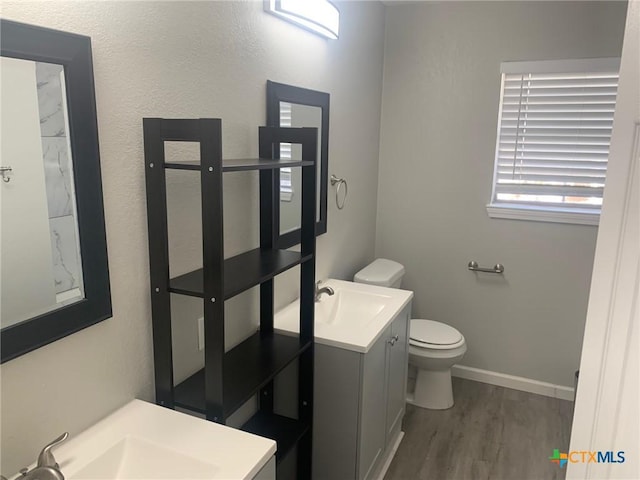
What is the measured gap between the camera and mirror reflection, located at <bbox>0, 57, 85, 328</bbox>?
1.10m

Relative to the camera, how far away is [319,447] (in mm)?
2123

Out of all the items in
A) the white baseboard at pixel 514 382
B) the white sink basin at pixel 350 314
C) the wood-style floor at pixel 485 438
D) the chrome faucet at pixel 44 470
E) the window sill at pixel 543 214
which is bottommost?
the wood-style floor at pixel 485 438

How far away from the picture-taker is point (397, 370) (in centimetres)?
249

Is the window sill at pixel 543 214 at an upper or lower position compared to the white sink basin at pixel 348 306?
upper

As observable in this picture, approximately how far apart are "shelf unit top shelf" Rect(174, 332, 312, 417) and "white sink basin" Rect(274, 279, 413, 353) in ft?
0.38

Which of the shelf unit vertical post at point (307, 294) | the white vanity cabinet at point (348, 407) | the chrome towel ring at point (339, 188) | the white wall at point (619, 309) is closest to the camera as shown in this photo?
the white wall at point (619, 309)

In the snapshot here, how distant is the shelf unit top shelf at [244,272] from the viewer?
150cm

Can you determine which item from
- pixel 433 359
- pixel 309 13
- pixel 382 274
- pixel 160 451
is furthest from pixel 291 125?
pixel 433 359

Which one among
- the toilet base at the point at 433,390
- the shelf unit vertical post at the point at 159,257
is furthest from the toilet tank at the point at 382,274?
the shelf unit vertical post at the point at 159,257

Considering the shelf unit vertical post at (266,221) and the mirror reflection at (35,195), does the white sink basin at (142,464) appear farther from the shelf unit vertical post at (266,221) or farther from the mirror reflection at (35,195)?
the shelf unit vertical post at (266,221)

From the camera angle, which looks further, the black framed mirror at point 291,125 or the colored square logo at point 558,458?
the colored square logo at point 558,458

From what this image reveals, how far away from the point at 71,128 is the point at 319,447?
1.59m

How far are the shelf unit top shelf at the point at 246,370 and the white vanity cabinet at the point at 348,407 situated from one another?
7.3 inches

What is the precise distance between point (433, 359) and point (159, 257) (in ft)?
6.28
